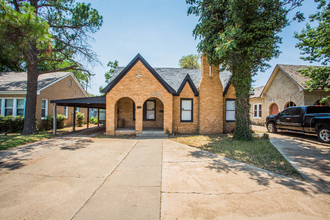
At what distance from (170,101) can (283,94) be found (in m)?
13.2

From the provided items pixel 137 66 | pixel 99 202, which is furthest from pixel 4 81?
pixel 99 202

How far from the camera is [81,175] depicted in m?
4.89

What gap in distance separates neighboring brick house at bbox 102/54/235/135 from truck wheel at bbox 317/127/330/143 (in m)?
5.76

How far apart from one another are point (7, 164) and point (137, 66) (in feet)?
30.3

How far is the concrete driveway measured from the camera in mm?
3117

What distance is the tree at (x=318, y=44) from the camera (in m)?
10.7

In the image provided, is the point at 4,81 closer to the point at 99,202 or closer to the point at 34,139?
the point at 34,139

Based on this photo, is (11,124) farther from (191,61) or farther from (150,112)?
(191,61)

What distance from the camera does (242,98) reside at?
1042cm

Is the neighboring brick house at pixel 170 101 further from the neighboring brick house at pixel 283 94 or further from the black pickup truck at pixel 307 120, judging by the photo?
the neighboring brick house at pixel 283 94

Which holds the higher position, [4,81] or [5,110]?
[4,81]

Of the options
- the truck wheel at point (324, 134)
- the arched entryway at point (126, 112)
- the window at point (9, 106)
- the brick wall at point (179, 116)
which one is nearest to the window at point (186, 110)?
the brick wall at point (179, 116)

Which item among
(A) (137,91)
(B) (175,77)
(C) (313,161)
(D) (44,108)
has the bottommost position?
(C) (313,161)

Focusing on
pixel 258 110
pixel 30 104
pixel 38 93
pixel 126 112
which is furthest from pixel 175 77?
pixel 258 110
